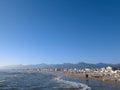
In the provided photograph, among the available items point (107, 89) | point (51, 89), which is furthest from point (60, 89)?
point (107, 89)

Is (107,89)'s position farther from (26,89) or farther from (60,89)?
(26,89)

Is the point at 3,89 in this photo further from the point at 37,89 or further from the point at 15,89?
the point at 37,89

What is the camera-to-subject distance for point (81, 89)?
5691 centimetres

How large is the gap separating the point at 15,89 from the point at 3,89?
3.25m

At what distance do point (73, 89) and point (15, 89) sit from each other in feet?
52.7

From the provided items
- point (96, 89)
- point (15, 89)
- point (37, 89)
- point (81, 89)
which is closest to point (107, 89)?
point (96, 89)

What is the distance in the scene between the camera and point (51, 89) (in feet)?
189

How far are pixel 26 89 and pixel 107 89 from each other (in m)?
21.7

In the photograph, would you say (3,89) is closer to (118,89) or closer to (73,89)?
(73,89)

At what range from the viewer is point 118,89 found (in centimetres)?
5528

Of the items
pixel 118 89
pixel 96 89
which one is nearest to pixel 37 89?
pixel 96 89

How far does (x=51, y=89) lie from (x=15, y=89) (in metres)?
10.1

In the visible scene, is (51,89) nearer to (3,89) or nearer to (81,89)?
(81,89)

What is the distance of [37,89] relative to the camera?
58.1 m
